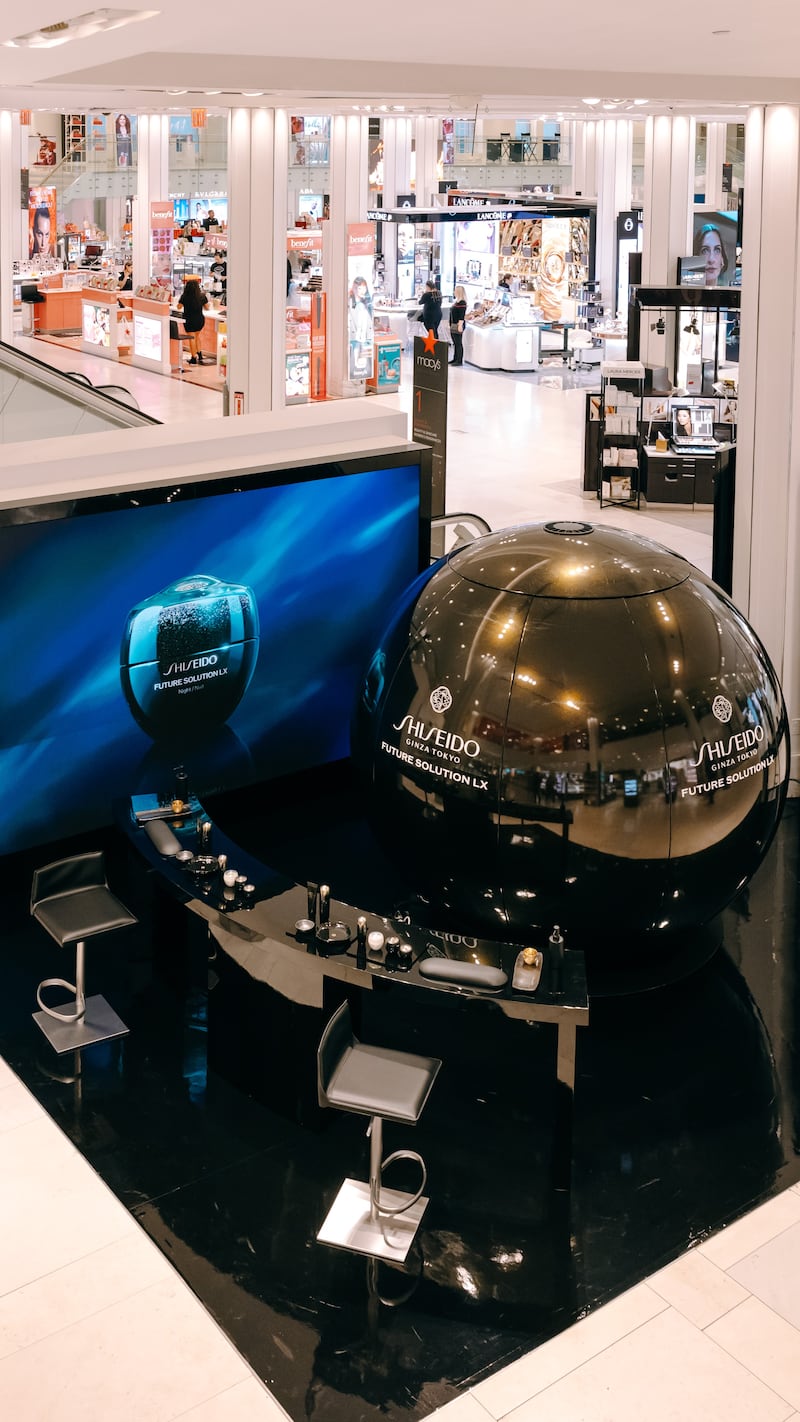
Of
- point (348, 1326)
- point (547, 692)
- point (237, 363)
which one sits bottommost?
point (348, 1326)

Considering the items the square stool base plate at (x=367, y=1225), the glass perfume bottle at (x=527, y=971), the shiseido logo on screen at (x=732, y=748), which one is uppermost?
the shiseido logo on screen at (x=732, y=748)

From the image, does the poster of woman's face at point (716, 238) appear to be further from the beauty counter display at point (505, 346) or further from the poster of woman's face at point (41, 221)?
the poster of woman's face at point (41, 221)

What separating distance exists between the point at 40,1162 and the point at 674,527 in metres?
11.7

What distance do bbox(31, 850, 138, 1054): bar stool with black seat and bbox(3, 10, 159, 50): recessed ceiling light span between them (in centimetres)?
308

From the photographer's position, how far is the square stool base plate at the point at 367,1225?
4875 mm

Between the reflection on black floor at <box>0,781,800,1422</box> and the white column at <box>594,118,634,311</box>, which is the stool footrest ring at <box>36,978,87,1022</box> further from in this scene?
the white column at <box>594,118,634,311</box>

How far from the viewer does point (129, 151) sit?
127 feet

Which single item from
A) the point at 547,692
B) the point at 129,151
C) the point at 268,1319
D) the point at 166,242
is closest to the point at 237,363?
the point at 547,692

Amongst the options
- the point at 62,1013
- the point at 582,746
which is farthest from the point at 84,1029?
the point at 582,746

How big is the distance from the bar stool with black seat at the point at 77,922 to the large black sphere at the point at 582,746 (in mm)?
1270

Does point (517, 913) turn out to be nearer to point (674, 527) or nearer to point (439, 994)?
point (439, 994)

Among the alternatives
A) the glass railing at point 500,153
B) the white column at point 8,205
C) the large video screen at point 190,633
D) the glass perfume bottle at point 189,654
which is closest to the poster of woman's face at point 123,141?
the glass railing at point 500,153

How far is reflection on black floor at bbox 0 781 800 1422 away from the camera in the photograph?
180 inches

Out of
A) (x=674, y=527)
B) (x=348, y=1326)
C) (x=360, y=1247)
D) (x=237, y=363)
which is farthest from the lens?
(x=674, y=527)
